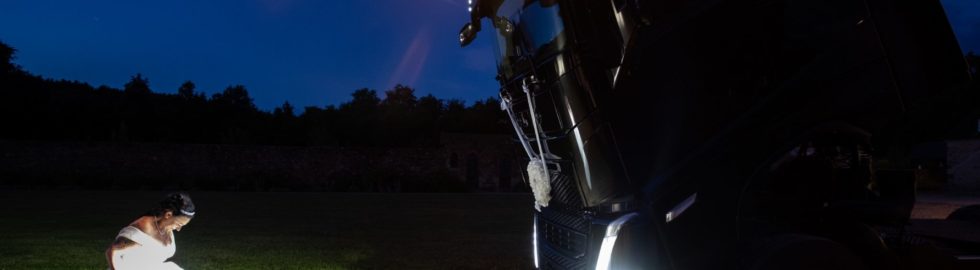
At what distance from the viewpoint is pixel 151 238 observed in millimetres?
4227

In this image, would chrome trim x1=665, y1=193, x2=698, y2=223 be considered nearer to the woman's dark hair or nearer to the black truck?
the black truck

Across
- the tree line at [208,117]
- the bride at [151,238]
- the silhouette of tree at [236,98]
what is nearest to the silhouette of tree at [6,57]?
the tree line at [208,117]

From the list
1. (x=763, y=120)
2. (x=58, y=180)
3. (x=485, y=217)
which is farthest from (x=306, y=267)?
(x=58, y=180)

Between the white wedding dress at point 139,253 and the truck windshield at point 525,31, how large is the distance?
254cm

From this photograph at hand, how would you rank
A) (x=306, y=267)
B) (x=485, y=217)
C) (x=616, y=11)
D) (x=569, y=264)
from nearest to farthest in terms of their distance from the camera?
(x=616, y=11) → (x=569, y=264) → (x=306, y=267) → (x=485, y=217)

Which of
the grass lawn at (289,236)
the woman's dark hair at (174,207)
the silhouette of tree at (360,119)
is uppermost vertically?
the silhouette of tree at (360,119)

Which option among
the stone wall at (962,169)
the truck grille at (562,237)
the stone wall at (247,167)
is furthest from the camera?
the stone wall at (247,167)

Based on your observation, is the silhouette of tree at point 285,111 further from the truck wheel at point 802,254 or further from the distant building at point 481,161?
the truck wheel at point 802,254

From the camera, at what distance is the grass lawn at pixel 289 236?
29.0 ft

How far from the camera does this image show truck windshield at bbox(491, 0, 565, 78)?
161 inches

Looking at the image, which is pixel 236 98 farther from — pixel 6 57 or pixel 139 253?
pixel 139 253

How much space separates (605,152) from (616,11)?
791mm

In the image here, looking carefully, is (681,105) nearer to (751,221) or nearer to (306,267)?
(751,221)

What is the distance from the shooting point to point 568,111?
3.92 m
